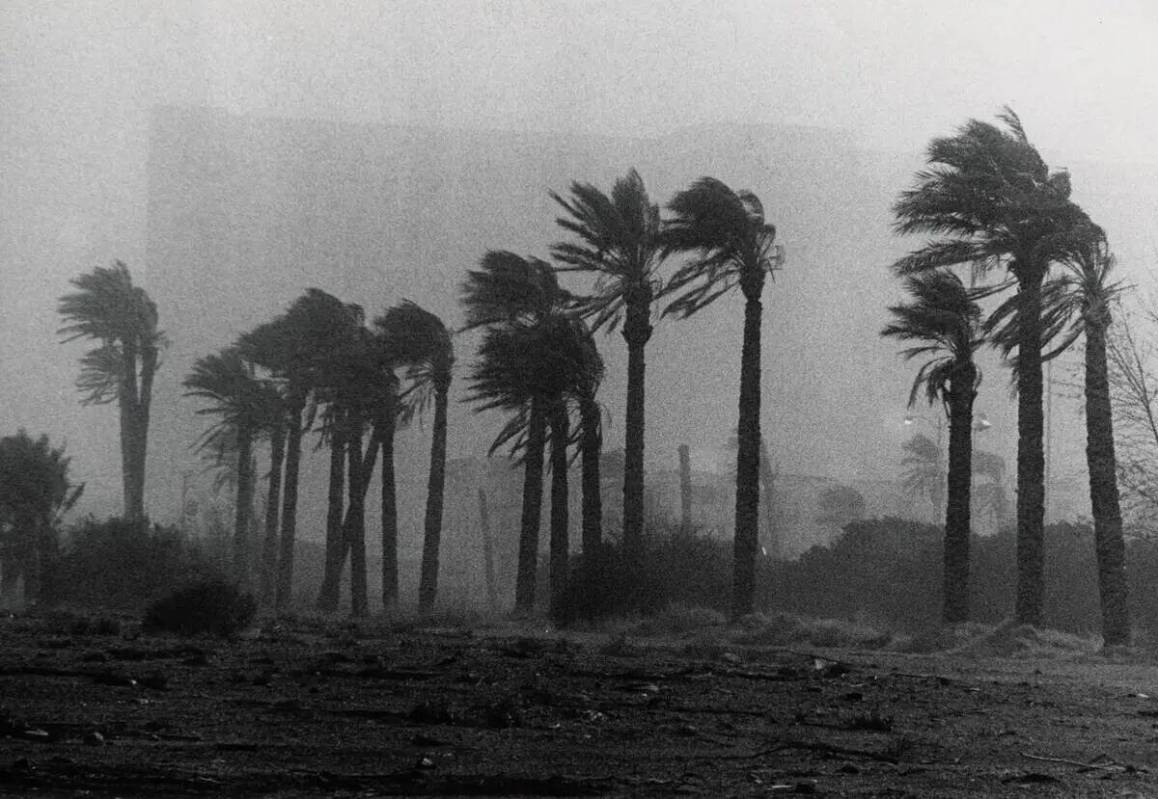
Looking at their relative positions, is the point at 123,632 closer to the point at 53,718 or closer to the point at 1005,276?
the point at 53,718

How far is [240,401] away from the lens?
55625 millimetres

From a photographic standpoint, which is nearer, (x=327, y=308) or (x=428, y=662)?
(x=428, y=662)

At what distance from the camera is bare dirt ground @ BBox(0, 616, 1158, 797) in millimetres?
7566

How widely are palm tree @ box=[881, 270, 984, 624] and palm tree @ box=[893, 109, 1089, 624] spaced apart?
58cm

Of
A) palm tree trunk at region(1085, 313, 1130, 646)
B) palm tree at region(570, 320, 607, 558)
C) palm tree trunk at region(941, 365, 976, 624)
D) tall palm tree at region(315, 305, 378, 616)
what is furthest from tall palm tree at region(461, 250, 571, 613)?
palm tree trunk at region(1085, 313, 1130, 646)

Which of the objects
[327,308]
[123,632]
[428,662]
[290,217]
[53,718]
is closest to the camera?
[53,718]

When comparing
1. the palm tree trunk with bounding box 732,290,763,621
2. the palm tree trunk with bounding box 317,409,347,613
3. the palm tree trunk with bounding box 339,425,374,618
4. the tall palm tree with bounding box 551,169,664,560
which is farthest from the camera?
the palm tree trunk with bounding box 317,409,347,613

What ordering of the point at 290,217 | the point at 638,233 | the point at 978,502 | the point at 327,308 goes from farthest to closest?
the point at 290,217 → the point at 978,502 → the point at 327,308 → the point at 638,233

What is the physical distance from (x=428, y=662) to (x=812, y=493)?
92.7 metres

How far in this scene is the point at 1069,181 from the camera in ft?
93.7

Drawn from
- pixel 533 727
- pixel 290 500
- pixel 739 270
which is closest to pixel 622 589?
pixel 739 270

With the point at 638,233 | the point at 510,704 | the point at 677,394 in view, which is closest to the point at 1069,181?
the point at 638,233

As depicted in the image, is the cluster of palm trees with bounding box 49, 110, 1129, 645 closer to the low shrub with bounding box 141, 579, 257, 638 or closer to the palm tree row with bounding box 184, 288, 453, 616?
the palm tree row with bounding box 184, 288, 453, 616

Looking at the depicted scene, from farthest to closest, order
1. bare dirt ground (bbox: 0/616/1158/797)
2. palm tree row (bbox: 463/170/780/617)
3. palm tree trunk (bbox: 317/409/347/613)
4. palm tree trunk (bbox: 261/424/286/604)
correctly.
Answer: palm tree trunk (bbox: 261/424/286/604) < palm tree trunk (bbox: 317/409/347/613) < palm tree row (bbox: 463/170/780/617) < bare dirt ground (bbox: 0/616/1158/797)
